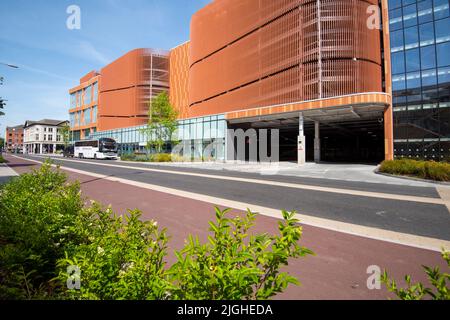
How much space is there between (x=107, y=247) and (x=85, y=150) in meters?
55.7

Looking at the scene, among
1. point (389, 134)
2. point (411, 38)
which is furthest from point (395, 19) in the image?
point (389, 134)

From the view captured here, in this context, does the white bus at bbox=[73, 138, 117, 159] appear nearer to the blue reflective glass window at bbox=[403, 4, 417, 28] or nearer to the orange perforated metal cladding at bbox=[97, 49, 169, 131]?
the orange perforated metal cladding at bbox=[97, 49, 169, 131]

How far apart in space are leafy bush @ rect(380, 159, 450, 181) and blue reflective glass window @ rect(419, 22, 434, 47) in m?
16.2

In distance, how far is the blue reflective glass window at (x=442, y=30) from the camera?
79.4ft

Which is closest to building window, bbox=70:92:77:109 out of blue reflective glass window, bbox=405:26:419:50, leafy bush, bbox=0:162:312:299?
blue reflective glass window, bbox=405:26:419:50

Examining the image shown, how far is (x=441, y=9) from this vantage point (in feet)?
80.4

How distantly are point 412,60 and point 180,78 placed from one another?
191 feet

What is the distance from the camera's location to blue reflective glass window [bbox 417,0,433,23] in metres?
25.1

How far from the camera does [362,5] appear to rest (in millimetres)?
33469

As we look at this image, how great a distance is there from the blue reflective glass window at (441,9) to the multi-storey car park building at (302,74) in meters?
0.09

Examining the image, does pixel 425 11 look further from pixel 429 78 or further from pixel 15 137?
pixel 15 137

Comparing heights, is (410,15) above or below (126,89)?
below
